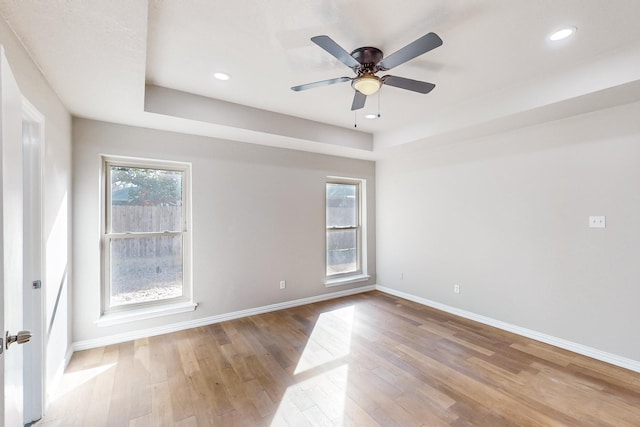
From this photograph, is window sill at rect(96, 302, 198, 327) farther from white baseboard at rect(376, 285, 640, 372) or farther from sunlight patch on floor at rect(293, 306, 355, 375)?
white baseboard at rect(376, 285, 640, 372)

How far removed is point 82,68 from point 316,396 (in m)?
3.02

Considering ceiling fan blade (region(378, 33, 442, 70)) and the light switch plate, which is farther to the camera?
the light switch plate

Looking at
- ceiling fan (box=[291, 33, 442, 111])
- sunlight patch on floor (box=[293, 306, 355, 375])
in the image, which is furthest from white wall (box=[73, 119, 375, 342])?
ceiling fan (box=[291, 33, 442, 111])

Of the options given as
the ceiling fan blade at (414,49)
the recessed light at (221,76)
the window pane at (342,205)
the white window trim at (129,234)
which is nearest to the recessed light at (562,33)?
the ceiling fan blade at (414,49)

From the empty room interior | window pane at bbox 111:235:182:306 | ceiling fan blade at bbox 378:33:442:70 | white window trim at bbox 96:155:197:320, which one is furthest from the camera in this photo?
window pane at bbox 111:235:182:306

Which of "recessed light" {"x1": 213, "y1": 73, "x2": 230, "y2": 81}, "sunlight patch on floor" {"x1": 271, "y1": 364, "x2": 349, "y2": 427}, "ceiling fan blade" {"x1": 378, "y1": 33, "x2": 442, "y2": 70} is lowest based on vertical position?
"sunlight patch on floor" {"x1": 271, "y1": 364, "x2": 349, "y2": 427}

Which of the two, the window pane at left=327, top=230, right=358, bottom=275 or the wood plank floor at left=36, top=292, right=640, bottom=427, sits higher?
the window pane at left=327, top=230, right=358, bottom=275

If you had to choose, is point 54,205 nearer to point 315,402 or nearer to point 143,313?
point 143,313

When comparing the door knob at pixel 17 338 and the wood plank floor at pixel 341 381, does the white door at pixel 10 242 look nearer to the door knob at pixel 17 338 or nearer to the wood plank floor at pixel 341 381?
the door knob at pixel 17 338

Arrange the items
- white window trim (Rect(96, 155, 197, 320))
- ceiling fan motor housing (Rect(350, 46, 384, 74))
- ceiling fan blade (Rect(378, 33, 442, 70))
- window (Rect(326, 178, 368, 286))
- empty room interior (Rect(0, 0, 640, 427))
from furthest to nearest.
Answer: window (Rect(326, 178, 368, 286)) → white window trim (Rect(96, 155, 197, 320)) → ceiling fan motor housing (Rect(350, 46, 384, 74)) → empty room interior (Rect(0, 0, 640, 427)) → ceiling fan blade (Rect(378, 33, 442, 70))

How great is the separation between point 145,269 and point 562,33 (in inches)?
179

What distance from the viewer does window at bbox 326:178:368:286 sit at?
4.97 metres

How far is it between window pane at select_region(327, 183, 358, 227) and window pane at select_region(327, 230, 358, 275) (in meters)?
0.17

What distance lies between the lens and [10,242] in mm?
1145
